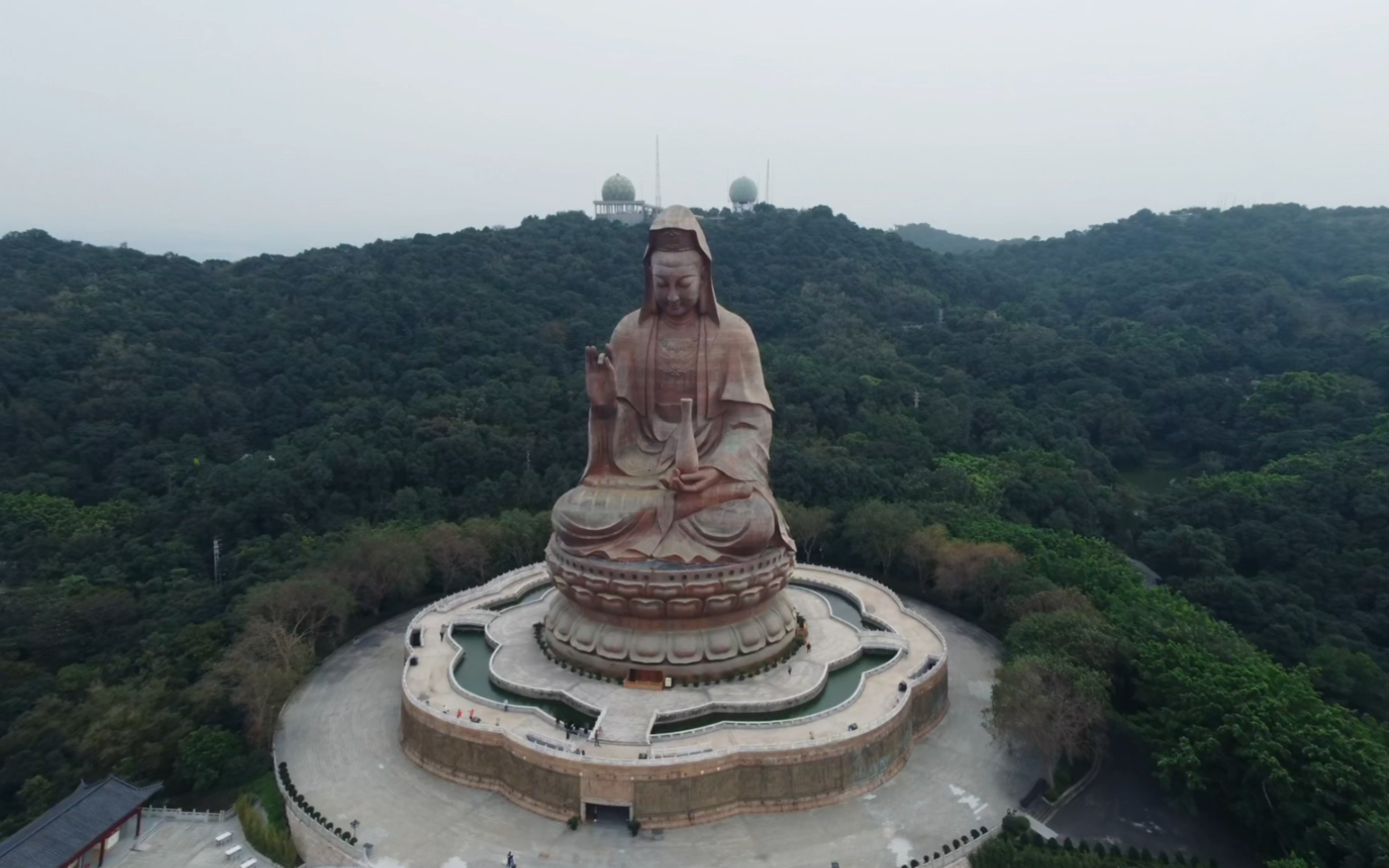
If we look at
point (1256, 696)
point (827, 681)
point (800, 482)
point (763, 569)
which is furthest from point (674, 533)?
point (800, 482)

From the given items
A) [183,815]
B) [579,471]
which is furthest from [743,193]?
[183,815]

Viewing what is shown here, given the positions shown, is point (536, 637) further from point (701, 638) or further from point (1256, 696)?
point (1256, 696)

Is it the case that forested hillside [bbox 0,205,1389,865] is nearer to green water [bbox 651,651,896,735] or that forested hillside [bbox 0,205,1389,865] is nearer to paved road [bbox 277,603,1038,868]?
paved road [bbox 277,603,1038,868]

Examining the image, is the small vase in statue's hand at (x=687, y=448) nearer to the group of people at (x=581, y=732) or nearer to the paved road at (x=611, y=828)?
the group of people at (x=581, y=732)

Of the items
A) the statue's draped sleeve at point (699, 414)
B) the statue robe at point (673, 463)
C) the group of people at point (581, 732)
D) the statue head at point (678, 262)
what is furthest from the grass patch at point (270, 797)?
the statue head at point (678, 262)

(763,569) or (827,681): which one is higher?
(763,569)

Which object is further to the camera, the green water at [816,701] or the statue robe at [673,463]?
the statue robe at [673,463]
